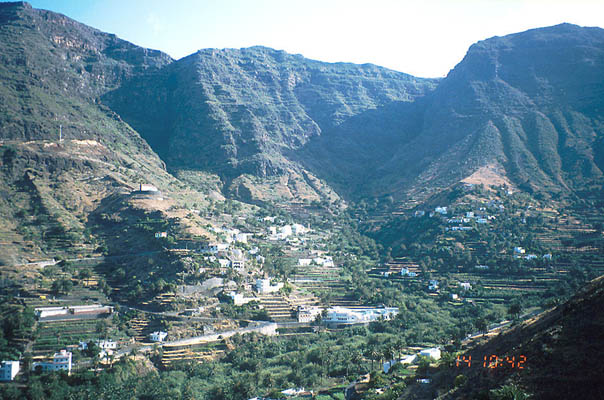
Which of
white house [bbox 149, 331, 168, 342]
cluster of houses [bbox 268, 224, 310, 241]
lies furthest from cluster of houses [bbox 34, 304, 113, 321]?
cluster of houses [bbox 268, 224, 310, 241]

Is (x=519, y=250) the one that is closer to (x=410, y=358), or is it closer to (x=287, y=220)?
(x=410, y=358)

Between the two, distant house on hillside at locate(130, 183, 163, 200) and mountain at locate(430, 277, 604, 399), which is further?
distant house on hillside at locate(130, 183, 163, 200)

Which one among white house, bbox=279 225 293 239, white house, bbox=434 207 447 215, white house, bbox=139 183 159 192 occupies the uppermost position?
white house, bbox=139 183 159 192


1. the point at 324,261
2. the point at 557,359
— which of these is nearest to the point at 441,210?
the point at 324,261

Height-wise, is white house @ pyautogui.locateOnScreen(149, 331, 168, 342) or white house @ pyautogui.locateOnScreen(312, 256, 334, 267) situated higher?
white house @ pyautogui.locateOnScreen(312, 256, 334, 267)

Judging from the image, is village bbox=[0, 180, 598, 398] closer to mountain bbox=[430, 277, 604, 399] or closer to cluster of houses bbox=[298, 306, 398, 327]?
cluster of houses bbox=[298, 306, 398, 327]

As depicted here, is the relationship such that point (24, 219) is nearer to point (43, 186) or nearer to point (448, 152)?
point (43, 186)

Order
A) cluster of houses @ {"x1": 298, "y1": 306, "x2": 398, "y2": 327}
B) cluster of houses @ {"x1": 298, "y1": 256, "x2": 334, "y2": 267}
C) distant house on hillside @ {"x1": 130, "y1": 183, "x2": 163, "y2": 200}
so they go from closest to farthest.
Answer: cluster of houses @ {"x1": 298, "y1": 306, "x2": 398, "y2": 327} < distant house on hillside @ {"x1": 130, "y1": 183, "x2": 163, "y2": 200} < cluster of houses @ {"x1": 298, "y1": 256, "x2": 334, "y2": 267}
